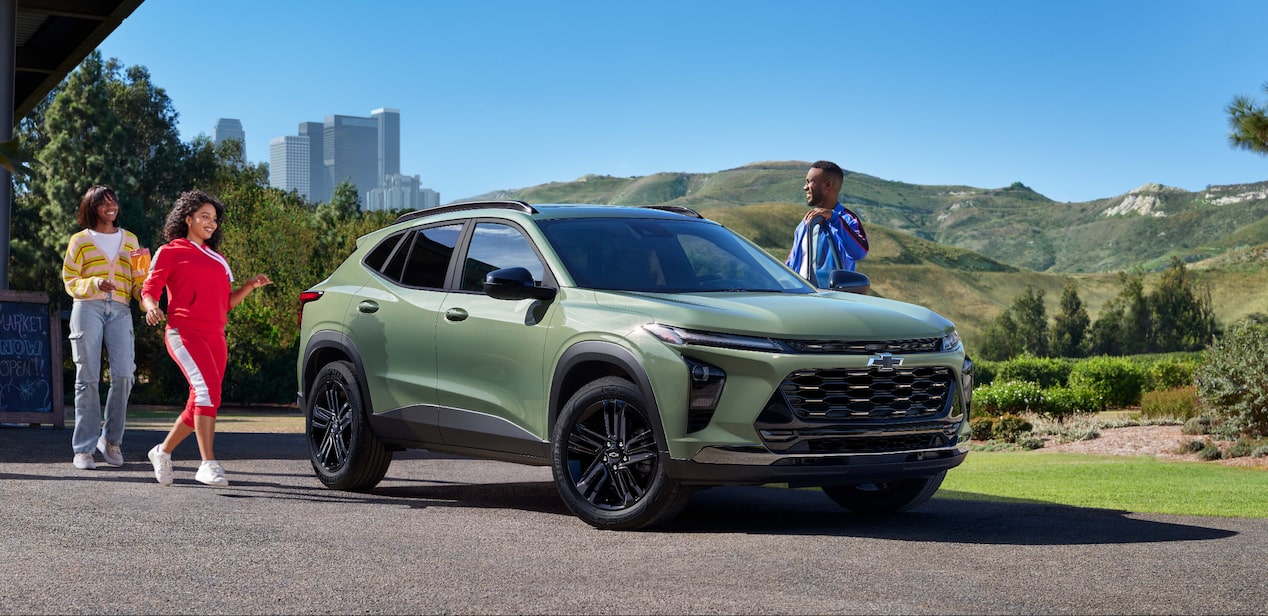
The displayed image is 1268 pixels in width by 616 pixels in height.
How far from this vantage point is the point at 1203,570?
5746 millimetres

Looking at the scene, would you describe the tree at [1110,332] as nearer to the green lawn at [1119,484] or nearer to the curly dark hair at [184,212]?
the green lawn at [1119,484]

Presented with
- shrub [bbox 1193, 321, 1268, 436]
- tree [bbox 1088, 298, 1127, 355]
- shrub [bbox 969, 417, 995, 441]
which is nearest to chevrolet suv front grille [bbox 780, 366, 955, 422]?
shrub [bbox 1193, 321, 1268, 436]

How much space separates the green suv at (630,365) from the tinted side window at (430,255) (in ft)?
0.06

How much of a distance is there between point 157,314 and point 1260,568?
678 cm

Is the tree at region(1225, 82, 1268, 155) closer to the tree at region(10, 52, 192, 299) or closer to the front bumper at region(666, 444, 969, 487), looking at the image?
the front bumper at region(666, 444, 969, 487)

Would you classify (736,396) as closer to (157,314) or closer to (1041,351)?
(157,314)

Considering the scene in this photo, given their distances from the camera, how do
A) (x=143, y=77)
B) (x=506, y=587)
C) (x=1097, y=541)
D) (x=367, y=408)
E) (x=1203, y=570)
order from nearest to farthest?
(x=506, y=587) < (x=1203, y=570) < (x=1097, y=541) < (x=367, y=408) < (x=143, y=77)

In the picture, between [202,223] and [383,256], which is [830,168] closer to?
[383,256]

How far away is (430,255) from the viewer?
8.66 metres

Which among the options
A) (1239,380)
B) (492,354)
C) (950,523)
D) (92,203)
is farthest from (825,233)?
(1239,380)

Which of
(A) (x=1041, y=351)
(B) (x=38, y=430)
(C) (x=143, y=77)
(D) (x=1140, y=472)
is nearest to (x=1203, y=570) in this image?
(D) (x=1140, y=472)

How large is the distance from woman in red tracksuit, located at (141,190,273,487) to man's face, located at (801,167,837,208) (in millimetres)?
3945

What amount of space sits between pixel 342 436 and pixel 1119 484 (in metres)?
7.47

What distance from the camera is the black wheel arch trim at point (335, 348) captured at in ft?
29.1
